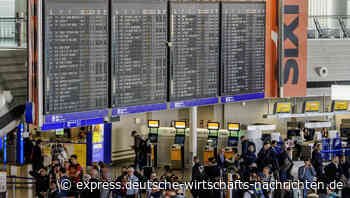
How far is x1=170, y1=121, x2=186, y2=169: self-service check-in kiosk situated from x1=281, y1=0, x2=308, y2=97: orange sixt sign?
3996 mm

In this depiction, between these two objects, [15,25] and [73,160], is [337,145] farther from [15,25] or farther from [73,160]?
[15,25]

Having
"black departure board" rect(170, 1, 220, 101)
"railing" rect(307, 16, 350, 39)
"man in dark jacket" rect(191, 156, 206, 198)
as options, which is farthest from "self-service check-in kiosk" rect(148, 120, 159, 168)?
"man in dark jacket" rect(191, 156, 206, 198)

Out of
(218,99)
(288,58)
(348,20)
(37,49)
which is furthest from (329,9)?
(37,49)

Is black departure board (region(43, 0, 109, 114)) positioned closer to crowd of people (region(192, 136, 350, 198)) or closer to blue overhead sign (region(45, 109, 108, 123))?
blue overhead sign (region(45, 109, 108, 123))

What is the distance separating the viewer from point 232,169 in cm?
1711

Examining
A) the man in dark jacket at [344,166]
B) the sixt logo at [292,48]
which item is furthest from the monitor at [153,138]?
the man in dark jacket at [344,166]

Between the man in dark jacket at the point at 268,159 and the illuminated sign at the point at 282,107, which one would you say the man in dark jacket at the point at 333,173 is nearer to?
the man in dark jacket at the point at 268,159

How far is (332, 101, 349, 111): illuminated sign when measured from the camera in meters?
23.3

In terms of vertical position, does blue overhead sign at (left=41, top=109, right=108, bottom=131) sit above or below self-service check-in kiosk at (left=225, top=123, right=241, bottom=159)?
above

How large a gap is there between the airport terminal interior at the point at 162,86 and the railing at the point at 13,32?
0.8 inches

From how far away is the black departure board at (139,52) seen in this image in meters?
14.6

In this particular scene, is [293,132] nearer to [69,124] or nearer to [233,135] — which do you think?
[233,135]

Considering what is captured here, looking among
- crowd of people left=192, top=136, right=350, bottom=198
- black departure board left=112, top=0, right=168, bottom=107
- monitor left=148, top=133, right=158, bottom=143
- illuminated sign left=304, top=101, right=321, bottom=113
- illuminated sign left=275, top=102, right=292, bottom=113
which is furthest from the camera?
monitor left=148, top=133, right=158, bottom=143

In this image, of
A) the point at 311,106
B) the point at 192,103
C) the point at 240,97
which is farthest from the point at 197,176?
the point at 311,106
